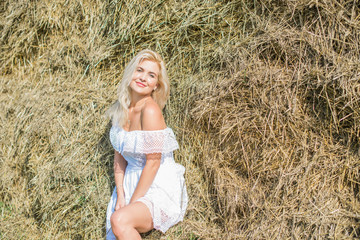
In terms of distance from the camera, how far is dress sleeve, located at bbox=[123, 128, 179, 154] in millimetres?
2168

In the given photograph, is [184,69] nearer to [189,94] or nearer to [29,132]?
[189,94]

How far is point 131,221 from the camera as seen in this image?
2.00 metres

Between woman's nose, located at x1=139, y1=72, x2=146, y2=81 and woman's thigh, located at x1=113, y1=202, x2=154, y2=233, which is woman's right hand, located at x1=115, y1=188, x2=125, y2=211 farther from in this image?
woman's nose, located at x1=139, y1=72, x2=146, y2=81

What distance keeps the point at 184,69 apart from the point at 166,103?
30 cm

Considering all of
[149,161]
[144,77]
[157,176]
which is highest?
[144,77]

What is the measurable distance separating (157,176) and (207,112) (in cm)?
56

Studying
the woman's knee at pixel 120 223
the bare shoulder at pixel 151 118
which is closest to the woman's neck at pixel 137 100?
the bare shoulder at pixel 151 118

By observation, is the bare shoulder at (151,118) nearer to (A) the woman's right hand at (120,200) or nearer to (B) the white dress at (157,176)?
(B) the white dress at (157,176)

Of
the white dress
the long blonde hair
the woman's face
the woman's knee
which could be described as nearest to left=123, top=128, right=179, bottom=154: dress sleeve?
the white dress

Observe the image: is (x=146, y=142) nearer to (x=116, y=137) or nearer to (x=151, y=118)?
(x=151, y=118)

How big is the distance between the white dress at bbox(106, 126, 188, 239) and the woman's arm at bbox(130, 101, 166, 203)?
4 centimetres

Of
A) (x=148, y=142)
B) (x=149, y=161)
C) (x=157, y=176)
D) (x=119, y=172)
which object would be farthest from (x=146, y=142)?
(x=119, y=172)

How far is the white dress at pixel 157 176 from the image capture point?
2164 mm

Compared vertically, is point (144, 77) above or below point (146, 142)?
above
